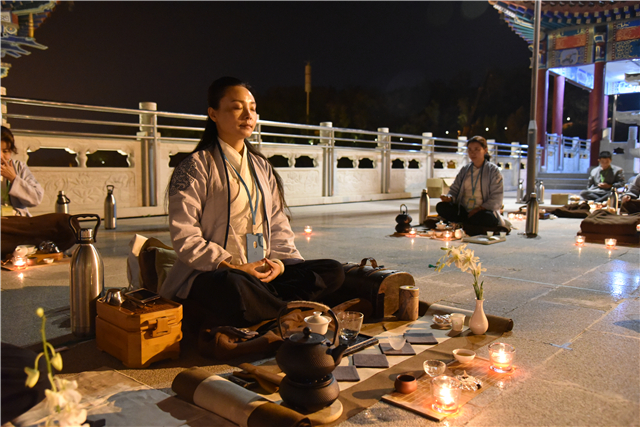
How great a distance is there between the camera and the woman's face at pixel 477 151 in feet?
21.7

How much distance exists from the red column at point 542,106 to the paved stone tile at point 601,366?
A: 56.6 ft

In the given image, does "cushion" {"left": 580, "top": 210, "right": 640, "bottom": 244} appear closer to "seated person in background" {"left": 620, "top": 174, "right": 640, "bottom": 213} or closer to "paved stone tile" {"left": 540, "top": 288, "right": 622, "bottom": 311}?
A: "seated person in background" {"left": 620, "top": 174, "right": 640, "bottom": 213}

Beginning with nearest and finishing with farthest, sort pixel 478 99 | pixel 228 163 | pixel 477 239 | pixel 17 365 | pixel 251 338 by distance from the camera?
pixel 17 365 → pixel 251 338 → pixel 228 163 → pixel 477 239 → pixel 478 99

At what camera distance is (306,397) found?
1.89m

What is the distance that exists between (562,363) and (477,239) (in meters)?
4.04

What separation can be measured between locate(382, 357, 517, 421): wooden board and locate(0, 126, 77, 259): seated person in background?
388 cm

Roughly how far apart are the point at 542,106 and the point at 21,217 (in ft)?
59.3

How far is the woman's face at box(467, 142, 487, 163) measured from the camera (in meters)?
6.63

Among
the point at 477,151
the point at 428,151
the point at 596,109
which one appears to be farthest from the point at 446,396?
the point at 596,109

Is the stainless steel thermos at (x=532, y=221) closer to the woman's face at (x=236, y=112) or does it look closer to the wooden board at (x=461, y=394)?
the wooden board at (x=461, y=394)

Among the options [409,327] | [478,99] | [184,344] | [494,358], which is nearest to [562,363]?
[494,358]

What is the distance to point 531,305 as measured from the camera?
137 inches

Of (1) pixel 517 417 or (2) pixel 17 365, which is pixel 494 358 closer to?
(1) pixel 517 417

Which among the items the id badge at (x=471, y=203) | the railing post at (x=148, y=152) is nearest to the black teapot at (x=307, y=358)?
the id badge at (x=471, y=203)
